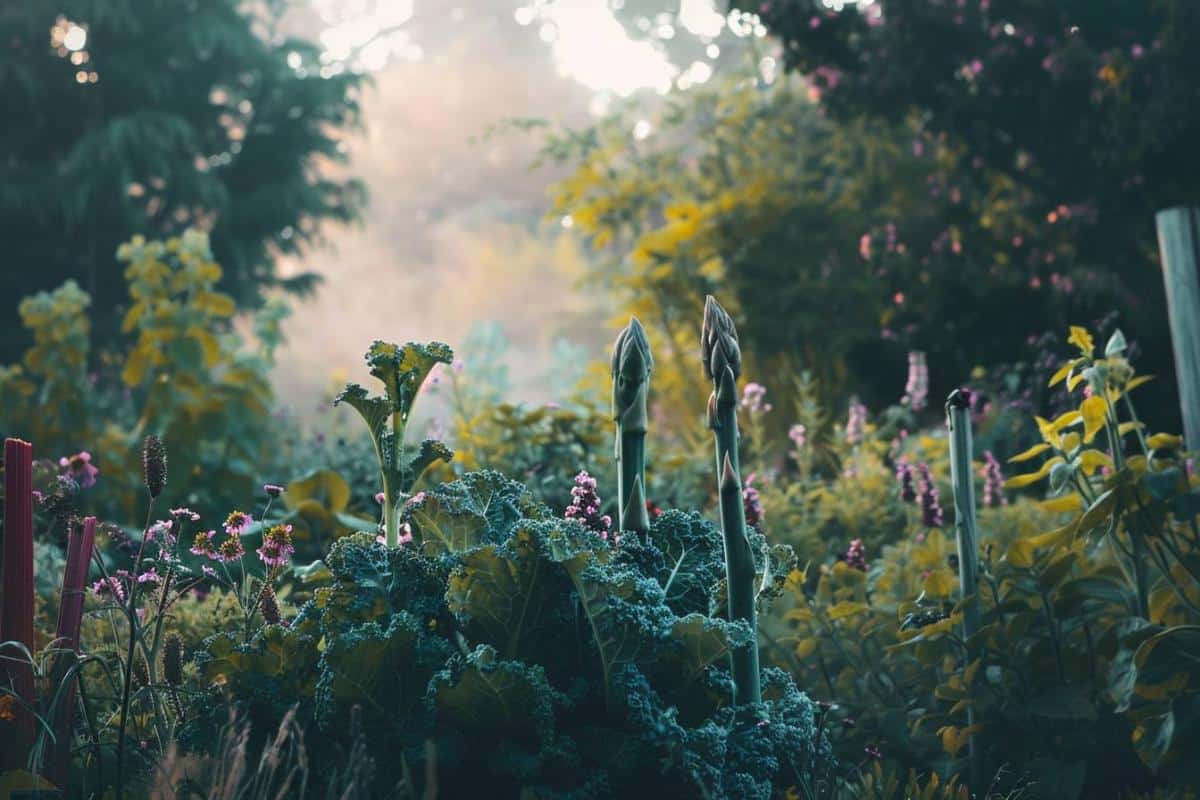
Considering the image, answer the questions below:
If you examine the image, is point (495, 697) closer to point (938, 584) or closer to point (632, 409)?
point (632, 409)

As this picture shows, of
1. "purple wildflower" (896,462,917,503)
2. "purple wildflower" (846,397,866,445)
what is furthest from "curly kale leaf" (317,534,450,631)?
"purple wildflower" (846,397,866,445)

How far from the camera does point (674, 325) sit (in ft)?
23.3

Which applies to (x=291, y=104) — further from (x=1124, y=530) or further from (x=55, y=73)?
(x=1124, y=530)

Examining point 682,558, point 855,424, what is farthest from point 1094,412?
point 855,424

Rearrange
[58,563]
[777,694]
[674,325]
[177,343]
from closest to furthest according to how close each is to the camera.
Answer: [777,694], [58,563], [177,343], [674,325]

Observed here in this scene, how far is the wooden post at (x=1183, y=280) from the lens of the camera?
358cm

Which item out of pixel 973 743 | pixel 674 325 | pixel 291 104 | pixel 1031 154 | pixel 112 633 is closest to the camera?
pixel 973 743

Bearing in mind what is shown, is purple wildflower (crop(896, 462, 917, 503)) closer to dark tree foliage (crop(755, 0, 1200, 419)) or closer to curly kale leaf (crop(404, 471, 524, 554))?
curly kale leaf (crop(404, 471, 524, 554))

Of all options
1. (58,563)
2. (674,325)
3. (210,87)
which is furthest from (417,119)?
(58,563)

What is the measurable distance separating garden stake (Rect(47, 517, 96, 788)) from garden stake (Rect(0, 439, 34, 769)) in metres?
0.05

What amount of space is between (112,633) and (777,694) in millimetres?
1738

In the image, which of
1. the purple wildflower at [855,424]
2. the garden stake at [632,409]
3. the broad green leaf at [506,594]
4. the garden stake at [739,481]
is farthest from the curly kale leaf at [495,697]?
the purple wildflower at [855,424]

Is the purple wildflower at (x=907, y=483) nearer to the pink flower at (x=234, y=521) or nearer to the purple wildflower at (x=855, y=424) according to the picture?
the purple wildflower at (x=855, y=424)

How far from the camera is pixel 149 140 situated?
1076cm
